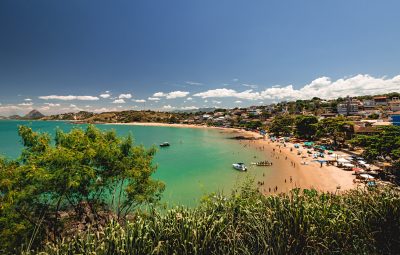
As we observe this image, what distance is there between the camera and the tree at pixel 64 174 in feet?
35.9

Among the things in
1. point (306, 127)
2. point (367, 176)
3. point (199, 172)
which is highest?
point (306, 127)

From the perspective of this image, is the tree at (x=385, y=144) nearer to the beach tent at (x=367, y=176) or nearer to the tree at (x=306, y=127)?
the beach tent at (x=367, y=176)

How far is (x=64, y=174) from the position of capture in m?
11.4

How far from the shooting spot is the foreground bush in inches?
270

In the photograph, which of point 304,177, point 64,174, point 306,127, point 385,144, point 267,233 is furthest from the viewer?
point 306,127

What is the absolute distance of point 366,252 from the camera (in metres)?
7.39

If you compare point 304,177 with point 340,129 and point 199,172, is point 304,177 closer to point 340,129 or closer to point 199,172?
point 199,172

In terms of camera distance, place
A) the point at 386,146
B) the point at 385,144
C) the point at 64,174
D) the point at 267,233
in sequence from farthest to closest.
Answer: the point at 385,144
the point at 386,146
the point at 64,174
the point at 267,233

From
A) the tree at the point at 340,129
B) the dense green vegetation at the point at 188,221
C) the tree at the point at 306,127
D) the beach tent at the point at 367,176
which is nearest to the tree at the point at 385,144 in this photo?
the beach tent at the point at 367,176

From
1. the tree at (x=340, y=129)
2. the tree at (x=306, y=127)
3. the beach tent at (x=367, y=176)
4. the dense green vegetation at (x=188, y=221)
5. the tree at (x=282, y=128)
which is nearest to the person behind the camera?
the dense green vegetation at (x=188, y=221)

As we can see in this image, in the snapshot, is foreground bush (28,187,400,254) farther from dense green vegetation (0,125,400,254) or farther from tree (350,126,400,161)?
tree (350,126,400,161)

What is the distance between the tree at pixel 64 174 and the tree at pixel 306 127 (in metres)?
68.6

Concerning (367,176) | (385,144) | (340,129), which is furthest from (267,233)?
(340,129)

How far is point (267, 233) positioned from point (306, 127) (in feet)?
244
